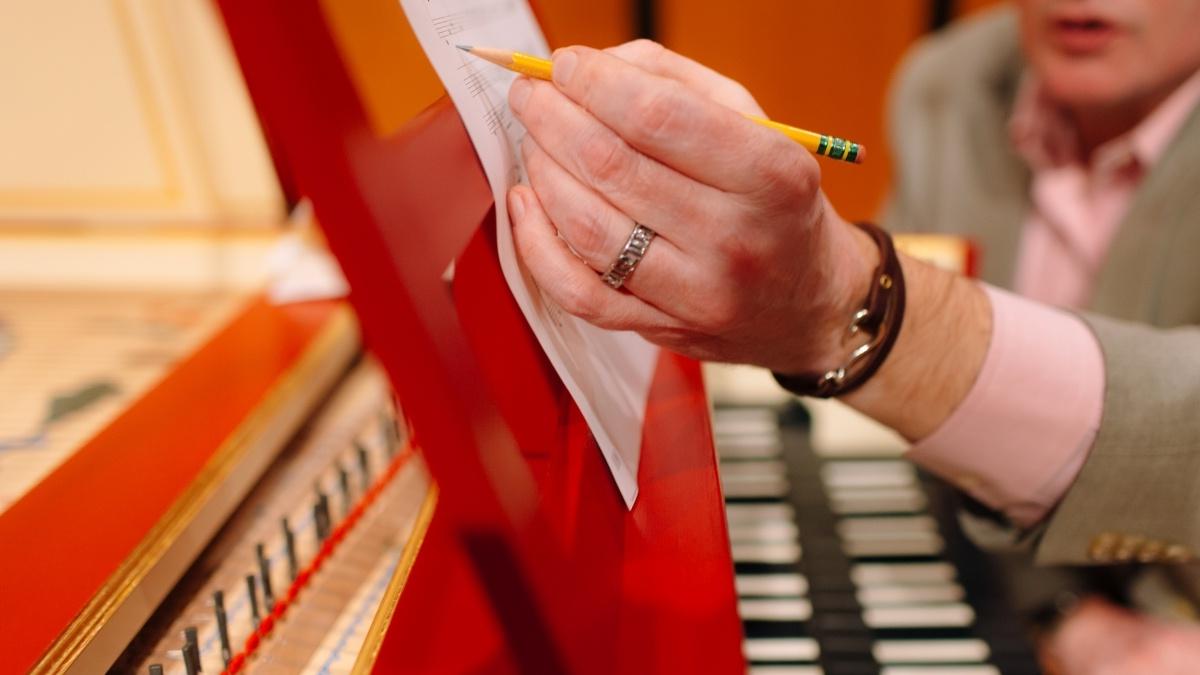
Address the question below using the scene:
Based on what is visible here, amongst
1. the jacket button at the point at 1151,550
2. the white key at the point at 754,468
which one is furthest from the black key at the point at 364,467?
the jacket button at the point at 1151,550

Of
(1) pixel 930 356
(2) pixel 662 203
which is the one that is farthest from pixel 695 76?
(1) pixel 930 356

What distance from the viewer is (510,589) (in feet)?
1.21

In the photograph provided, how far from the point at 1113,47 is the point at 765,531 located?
738 mm

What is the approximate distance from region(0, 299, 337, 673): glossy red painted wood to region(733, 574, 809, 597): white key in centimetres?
47

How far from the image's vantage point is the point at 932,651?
2.45 feet

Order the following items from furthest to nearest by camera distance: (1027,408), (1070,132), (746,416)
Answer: (1070,132) → (746,416) → (1027,408)

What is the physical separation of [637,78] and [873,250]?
10.4 inches

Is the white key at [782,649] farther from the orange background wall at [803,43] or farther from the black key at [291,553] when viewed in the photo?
the orange background wall at [803,43]

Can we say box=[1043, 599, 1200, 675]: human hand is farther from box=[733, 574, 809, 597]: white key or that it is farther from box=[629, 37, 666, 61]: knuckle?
box=[629, 37, 666, 61]: knuckle

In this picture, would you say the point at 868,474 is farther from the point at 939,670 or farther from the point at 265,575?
the point at 265,575

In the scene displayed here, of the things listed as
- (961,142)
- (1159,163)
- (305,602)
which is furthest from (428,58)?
(961,142)

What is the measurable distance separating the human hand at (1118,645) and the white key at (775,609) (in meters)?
0.27

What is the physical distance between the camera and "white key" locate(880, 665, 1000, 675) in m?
0.73

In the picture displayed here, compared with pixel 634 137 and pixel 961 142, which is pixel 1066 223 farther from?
pixel 634 137
